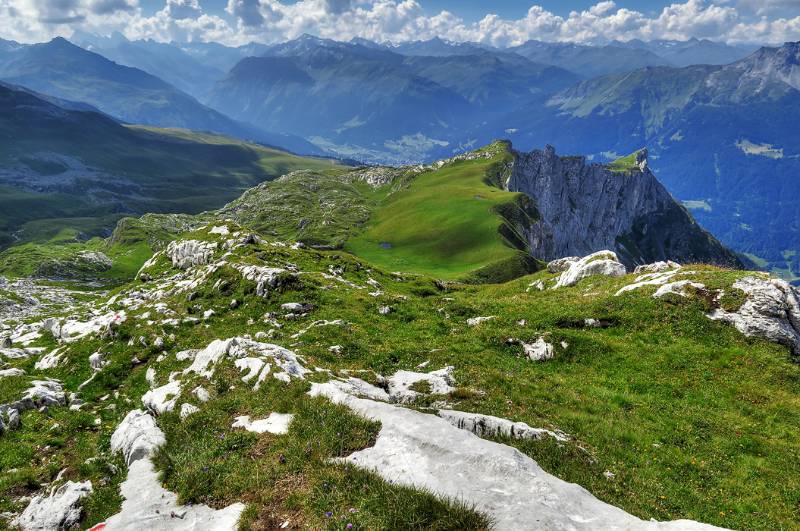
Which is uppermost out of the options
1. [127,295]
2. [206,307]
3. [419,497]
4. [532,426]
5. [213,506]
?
[419,497]

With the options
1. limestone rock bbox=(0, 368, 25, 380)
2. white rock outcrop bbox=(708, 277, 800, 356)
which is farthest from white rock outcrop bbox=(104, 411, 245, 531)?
white rock outcrop bbox=(708, 277, 800, 356)

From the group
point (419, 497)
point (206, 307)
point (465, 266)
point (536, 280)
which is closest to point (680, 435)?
point (419, 497)

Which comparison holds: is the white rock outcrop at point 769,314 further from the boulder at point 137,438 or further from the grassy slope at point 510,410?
the boulder at point 137,438

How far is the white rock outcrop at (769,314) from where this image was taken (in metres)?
25.8

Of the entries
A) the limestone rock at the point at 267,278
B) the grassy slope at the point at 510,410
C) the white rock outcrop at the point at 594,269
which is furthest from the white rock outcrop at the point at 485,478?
the white rock outcrop at the point at 594,269

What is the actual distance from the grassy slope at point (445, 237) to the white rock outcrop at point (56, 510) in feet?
349

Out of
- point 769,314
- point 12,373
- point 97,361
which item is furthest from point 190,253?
point 769,314

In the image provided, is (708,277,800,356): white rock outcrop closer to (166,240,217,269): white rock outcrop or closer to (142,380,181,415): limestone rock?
(142,380,181,415): limestone rock

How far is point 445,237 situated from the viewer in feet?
500

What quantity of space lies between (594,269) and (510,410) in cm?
3071

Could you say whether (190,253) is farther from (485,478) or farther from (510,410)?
(485,478)

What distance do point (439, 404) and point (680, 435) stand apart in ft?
35.4

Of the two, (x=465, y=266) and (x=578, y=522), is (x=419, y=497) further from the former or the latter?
(x=465, y=266)

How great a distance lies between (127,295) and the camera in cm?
5859
